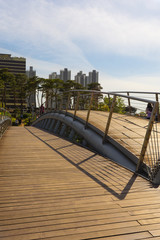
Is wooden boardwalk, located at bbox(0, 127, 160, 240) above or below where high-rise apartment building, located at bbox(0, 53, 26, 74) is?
below

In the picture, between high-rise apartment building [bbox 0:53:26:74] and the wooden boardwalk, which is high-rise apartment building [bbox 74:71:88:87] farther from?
the wooden boardwalk

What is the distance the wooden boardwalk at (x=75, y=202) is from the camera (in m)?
2.39

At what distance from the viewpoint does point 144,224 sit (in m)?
2.59

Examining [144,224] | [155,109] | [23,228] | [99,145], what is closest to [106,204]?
[144,224]

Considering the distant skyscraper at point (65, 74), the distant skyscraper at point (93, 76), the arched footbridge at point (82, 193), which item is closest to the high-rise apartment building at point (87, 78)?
the distant skyscraper at point (93, 76)

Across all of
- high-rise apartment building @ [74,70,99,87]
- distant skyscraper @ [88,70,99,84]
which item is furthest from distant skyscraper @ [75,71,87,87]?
distant skyscraper @ [88,70,99,84]

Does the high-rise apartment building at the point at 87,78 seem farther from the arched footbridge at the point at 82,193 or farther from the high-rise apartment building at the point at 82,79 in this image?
the arched footbridge at the point at 82,193

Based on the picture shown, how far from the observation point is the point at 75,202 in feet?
10.2

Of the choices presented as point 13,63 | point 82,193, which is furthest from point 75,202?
point 13,63

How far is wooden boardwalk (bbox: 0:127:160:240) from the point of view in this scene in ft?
7.84

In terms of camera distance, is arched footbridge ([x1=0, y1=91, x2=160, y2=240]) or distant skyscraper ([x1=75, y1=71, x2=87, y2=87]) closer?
arched footbridge ([x1=0, y1=91, x2=160, y2=240])

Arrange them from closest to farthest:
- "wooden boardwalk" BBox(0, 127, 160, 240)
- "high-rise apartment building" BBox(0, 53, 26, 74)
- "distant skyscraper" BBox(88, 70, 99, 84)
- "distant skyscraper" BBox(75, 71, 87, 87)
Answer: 1. "wooden boardwalk" BBox(0, 127, 160, 240)
2. "high-rise apartment building" BBox(0, 53, 26, 74)
3. "distant skyscraper" BBox(88, 70, 99, 84)
4. "distant skyscraper" BBox(75, 71, 87, 87)

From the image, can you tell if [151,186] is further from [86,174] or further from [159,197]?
[86,174]

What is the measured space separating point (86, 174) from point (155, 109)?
1935 millimetres
